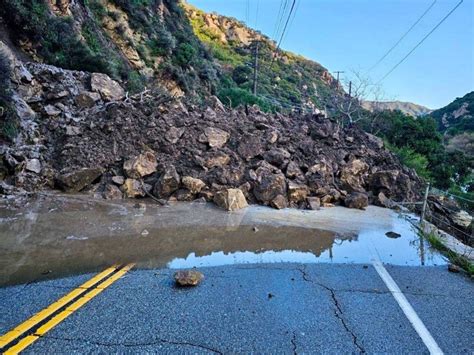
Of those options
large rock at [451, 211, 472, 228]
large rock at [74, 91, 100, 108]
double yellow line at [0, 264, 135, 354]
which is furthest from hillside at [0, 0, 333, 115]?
large rock at [451, 211, 472, 228]

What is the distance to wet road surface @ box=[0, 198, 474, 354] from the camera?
9.45ft

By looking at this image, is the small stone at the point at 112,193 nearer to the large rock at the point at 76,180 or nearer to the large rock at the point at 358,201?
the large rock at the point at 76,180

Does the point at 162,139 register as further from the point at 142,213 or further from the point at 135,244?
the point at 135,244

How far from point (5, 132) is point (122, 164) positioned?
297 cm

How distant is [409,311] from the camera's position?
3.51 metres

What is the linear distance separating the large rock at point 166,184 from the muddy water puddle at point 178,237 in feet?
1.69

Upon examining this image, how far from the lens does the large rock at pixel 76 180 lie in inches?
336

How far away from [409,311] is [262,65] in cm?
5491

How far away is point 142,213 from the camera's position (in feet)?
24.5

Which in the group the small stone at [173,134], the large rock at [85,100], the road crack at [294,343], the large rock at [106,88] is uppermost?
the large rock at [106,88]

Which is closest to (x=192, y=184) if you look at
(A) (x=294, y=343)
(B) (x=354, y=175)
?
(B) (x=354, y=175)

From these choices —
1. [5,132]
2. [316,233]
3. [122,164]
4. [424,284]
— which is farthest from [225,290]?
[5,132]

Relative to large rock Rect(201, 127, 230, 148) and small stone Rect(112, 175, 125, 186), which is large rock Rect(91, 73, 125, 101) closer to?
large rock Rect(201, 127, 230, 148)

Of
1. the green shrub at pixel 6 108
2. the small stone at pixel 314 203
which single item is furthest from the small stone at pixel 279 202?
the green shrub at pixel 6 108
